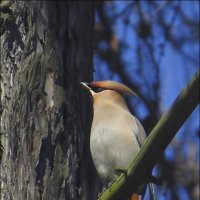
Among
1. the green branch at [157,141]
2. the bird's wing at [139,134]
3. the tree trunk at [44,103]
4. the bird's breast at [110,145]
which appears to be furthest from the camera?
the bird's wing at [139,134]

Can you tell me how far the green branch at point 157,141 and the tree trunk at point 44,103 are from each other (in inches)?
22.7

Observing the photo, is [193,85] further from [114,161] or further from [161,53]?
[161,53]

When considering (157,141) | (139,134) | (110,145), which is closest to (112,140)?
(110,145)

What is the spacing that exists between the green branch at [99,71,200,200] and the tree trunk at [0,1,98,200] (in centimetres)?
58

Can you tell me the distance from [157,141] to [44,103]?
1.09m

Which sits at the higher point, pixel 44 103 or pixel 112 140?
pixel 44 103

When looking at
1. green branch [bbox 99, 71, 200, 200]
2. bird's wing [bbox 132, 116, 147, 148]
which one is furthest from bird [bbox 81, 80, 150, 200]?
green branch [bbox 99, 71, 200, 200]

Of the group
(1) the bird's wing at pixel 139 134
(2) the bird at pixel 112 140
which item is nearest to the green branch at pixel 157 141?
(2) the bird at pixel 112 140

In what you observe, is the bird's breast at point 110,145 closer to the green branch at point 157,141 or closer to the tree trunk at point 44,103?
the tree trunk at point 44,103

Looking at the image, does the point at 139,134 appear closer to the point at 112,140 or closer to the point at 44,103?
the point at 112,140

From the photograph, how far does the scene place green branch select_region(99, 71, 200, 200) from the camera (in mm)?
2289

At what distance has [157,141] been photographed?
2479 millimetres

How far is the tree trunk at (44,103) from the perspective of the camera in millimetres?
3266

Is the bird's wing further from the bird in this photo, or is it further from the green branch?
the green branch
